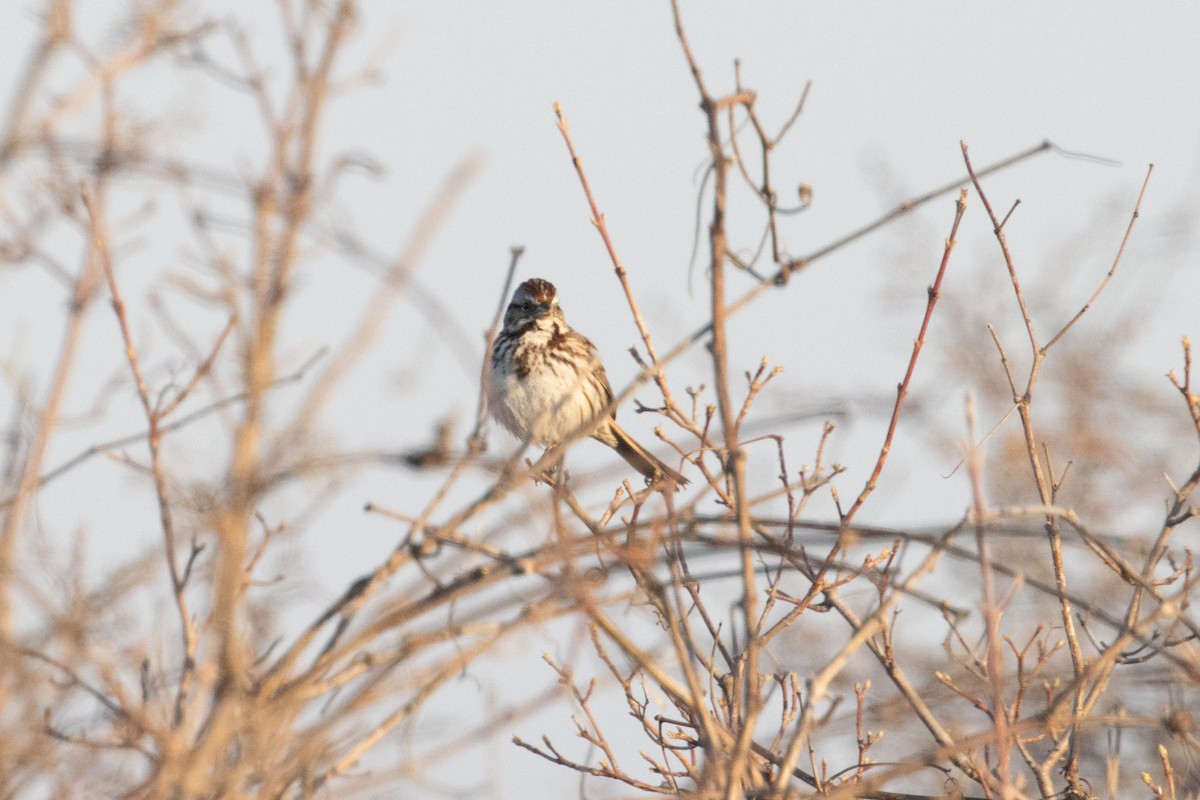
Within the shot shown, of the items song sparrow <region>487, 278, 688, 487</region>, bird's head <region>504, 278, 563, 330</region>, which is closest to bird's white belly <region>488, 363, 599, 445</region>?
song sparrow <region>487, 278, 688, 487</region>

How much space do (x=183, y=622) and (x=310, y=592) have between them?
0.51 metres


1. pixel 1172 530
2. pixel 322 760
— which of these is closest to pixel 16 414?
pixel 322 760

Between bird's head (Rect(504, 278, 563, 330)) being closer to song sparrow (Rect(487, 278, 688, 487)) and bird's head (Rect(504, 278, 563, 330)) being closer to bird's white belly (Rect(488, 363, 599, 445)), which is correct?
song sparrow (Rect(487, 278, 688, 487))

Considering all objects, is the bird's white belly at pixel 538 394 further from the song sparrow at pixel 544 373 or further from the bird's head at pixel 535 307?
the bird's head at pixel 535 307

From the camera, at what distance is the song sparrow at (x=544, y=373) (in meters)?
6.20

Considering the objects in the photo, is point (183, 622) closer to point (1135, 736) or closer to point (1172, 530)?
point (1172, 530)

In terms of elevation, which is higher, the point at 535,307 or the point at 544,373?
the point at 535,307

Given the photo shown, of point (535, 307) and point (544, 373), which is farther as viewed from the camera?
point (535, 307)

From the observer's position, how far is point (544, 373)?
20.5 feet

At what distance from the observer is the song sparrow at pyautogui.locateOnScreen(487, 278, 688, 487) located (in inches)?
244

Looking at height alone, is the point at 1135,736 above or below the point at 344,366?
above

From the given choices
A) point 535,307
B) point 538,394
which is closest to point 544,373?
point 538,394

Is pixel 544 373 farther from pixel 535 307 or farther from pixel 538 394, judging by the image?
pixel 535 307

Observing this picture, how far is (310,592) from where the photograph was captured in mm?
2561
